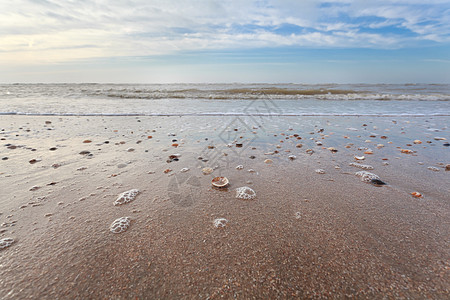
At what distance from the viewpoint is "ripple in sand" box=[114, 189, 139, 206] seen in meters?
2.61

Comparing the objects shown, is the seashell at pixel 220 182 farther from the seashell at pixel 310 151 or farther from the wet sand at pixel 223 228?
the seashell at pixel 310 151

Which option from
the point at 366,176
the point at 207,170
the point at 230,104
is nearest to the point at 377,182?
the point at 366,176

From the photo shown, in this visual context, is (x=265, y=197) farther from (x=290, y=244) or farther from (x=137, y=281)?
(x=137, y=281)

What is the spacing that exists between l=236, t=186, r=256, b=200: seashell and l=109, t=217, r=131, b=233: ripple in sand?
1387mm

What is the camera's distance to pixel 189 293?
1.42m

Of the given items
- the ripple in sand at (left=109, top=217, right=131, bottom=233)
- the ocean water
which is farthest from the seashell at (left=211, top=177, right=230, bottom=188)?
the ocean water

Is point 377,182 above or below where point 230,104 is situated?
below

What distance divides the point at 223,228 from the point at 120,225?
3.64 ft

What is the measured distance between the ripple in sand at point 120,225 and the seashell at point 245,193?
4.55 ft

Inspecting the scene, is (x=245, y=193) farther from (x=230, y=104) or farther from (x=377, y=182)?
(x=230, y=104)

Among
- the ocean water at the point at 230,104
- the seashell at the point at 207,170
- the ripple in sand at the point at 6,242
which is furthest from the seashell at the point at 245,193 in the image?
the ocean water at the point at 230,104

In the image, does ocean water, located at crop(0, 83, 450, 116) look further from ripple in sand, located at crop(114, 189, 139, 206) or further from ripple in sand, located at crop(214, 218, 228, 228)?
ripple in sand, located at crop(214, 218, 228, 228)

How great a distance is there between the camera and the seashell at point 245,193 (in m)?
2.72

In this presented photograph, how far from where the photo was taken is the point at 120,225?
84.0 inches
